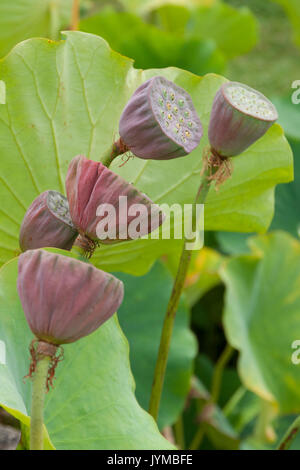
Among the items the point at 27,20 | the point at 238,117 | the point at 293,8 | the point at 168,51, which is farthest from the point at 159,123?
the point at 293,8

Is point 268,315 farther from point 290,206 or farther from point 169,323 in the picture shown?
point 169,323

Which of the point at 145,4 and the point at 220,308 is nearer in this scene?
the point at 220,308

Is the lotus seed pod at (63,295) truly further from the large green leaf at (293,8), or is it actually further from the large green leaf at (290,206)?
the large green leaf at (293,8)

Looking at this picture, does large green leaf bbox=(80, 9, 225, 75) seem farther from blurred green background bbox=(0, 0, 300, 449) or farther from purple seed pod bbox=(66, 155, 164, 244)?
purple seed pod bbox=(66, 155, 164, 244)

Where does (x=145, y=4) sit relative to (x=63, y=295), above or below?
below

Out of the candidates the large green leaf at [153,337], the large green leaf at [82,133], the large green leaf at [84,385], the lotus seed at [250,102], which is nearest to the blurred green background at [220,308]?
the large green leaf at [153,337]

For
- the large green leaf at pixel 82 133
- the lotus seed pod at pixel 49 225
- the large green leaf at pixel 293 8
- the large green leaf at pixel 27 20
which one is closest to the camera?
the lotus seed pod at pixel 49 225
